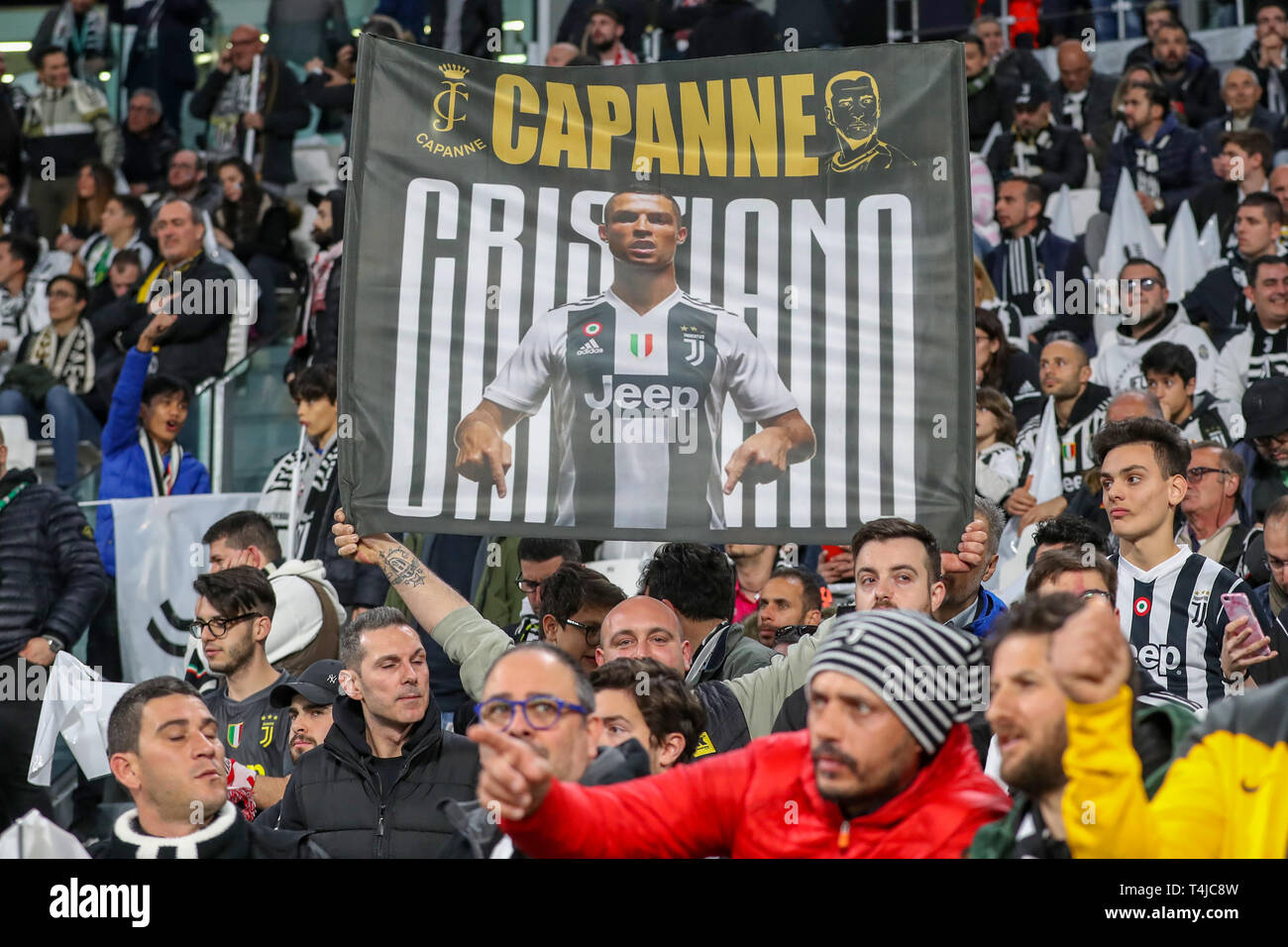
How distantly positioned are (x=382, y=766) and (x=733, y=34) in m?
7.88

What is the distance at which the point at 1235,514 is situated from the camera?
7129 mm

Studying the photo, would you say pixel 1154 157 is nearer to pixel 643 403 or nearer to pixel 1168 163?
pixel 1168 163

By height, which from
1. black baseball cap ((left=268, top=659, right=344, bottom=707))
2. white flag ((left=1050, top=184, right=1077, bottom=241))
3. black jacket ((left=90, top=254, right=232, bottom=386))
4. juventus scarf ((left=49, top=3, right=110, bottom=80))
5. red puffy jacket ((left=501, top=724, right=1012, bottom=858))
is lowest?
red puffy jacket ((left=501, top=724, right=1012, bottom=858))

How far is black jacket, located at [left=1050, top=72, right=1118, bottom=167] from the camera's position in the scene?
1158 centimetres

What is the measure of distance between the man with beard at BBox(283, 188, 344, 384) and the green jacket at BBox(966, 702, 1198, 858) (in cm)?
728

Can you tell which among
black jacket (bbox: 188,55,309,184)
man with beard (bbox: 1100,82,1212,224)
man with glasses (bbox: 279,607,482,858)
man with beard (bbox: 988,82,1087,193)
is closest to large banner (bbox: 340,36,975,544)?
man with glasses (bbox: 279,607,482,858)

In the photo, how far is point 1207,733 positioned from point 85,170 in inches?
435

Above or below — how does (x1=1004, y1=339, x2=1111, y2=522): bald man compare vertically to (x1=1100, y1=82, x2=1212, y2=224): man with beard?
below

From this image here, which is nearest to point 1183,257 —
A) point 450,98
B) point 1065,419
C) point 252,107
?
point 1065,419

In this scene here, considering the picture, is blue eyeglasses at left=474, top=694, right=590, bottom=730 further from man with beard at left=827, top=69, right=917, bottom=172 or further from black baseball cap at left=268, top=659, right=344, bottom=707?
man with beard at left=827, top=69, right=917, bottom=172

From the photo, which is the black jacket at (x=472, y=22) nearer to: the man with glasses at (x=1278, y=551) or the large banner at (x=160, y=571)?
the large banner at (x=160, y=571)

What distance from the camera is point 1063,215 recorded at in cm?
1105

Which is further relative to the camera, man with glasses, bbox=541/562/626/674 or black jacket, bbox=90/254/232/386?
black jacket, bbox=90/254/232/386
